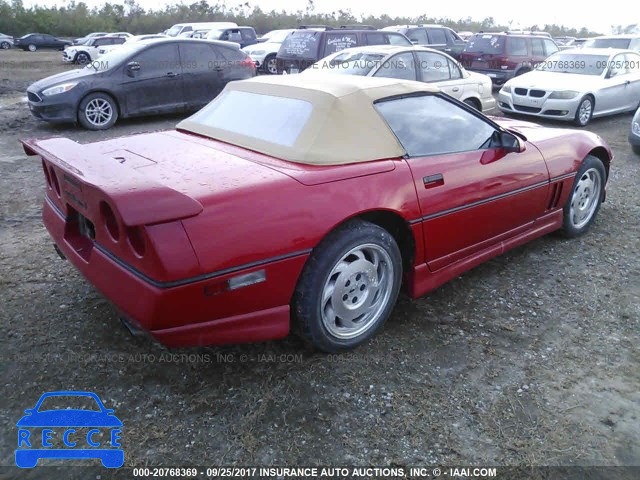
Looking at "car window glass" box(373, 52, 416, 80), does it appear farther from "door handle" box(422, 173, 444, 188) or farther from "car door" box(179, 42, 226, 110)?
"door handle" box(422, 173, 444, 188)

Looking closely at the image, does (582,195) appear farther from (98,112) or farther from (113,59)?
(113,59)

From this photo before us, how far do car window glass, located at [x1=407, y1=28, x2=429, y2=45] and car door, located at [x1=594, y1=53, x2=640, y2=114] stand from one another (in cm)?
610

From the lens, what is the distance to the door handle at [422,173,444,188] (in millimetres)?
2959

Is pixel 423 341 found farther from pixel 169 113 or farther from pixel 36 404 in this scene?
pixel 169 113

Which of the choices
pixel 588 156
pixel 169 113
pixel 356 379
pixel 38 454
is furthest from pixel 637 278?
pixel 169 113

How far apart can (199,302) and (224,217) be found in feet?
1.23

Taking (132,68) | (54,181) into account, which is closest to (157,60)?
(132,68)

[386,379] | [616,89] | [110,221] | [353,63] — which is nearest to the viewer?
[110,221]

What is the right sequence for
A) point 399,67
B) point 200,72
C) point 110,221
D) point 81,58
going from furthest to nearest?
point 81,58 < point 200,72 < point 399,67 < point 110,221

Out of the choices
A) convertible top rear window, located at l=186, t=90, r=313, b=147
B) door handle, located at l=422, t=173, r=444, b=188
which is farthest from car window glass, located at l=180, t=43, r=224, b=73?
door handle, located at l=422, t=173, r=444, b=188

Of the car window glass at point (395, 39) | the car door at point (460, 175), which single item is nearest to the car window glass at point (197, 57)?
the car window glass at point (395, 39)

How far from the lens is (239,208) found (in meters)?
2.29

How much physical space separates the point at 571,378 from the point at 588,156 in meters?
2.28

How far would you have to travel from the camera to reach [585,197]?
4.43 m
